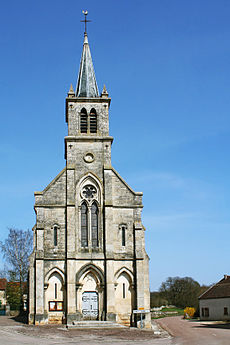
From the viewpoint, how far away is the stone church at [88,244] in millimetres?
31828

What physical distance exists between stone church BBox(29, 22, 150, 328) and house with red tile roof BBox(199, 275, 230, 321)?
19.5 metres

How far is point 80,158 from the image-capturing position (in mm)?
35562

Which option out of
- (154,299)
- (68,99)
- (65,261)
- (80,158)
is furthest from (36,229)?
(154,299)

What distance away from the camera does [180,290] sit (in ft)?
302

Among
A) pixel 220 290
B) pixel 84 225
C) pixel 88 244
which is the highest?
pixel 84 225

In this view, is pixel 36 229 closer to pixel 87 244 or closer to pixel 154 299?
pixel 87 244

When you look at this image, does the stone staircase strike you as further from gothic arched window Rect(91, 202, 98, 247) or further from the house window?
the house window

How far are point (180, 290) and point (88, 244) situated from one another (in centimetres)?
6408

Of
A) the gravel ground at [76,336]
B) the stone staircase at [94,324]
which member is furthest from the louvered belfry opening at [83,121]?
the gravel ground at [76,336]

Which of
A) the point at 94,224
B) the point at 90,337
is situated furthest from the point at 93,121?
the point at 90,337

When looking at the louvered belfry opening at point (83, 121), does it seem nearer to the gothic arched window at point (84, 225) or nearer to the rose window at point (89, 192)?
the rose window at point (89, 192)

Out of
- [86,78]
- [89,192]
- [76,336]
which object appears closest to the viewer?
[76,336]

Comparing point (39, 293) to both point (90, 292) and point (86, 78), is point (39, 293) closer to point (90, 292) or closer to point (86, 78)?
point (90, 292)

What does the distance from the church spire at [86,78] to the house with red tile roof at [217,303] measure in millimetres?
28315
